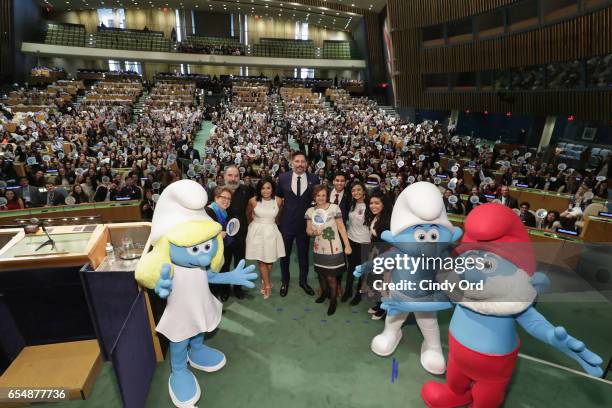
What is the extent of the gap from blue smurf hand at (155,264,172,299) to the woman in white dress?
5.35 feet

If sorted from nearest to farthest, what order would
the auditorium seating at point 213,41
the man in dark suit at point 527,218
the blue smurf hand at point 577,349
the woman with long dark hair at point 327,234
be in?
the blue smurf hand at point 577,349 < the woman with long dark hair at point 327,234 < the man in dark suit at point 527,218 < the auditorium seating at point 213,41

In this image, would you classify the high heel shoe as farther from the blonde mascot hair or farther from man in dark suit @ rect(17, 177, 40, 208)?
man in dark suit @ rect(17, 177, 40, 208)

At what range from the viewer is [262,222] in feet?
13.6

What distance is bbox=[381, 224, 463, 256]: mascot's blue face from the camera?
8.80 ft

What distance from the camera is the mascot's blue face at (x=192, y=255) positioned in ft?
8.72

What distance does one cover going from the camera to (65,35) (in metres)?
26.7

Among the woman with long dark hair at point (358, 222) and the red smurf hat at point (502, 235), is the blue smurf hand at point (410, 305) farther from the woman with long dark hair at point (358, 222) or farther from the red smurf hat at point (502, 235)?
the woman with long dark hair at point (358, 222)

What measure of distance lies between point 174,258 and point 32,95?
20.1 m

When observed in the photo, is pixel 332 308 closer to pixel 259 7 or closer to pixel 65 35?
pixel 259 7

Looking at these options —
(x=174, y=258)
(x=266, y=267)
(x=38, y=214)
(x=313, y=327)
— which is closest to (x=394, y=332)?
(x=313, y=327)

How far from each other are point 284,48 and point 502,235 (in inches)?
1244

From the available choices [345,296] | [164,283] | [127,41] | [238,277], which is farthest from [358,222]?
[127,41]

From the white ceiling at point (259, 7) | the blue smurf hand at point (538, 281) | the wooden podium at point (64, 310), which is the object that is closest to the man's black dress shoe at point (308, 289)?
the wooden podium at point (64, 310)

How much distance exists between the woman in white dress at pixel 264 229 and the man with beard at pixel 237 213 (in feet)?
0.45
